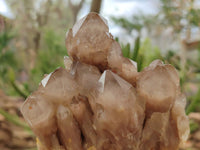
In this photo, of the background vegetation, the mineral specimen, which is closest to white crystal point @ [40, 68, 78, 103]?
the mineral specimen

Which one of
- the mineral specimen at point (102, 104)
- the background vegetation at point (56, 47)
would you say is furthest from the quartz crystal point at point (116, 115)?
the background vegetation at point (56, 47)

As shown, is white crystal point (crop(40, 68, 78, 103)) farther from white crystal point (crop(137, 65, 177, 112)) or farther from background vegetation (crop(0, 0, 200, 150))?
background vegetation (crop(0, 0, 200, 150))

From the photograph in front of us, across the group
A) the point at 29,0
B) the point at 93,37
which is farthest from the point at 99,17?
the point at 29,0

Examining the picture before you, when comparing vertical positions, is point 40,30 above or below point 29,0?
below

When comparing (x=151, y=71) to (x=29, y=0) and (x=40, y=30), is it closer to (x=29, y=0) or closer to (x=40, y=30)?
(x=40, y=30)

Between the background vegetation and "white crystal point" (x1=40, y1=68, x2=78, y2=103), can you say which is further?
the background vegetation

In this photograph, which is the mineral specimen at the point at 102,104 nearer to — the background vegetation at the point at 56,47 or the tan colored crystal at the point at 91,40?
the tan colored crystal at the point at 91,40

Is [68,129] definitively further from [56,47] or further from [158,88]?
[56,47]

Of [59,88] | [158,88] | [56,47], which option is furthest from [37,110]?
[56,47]
